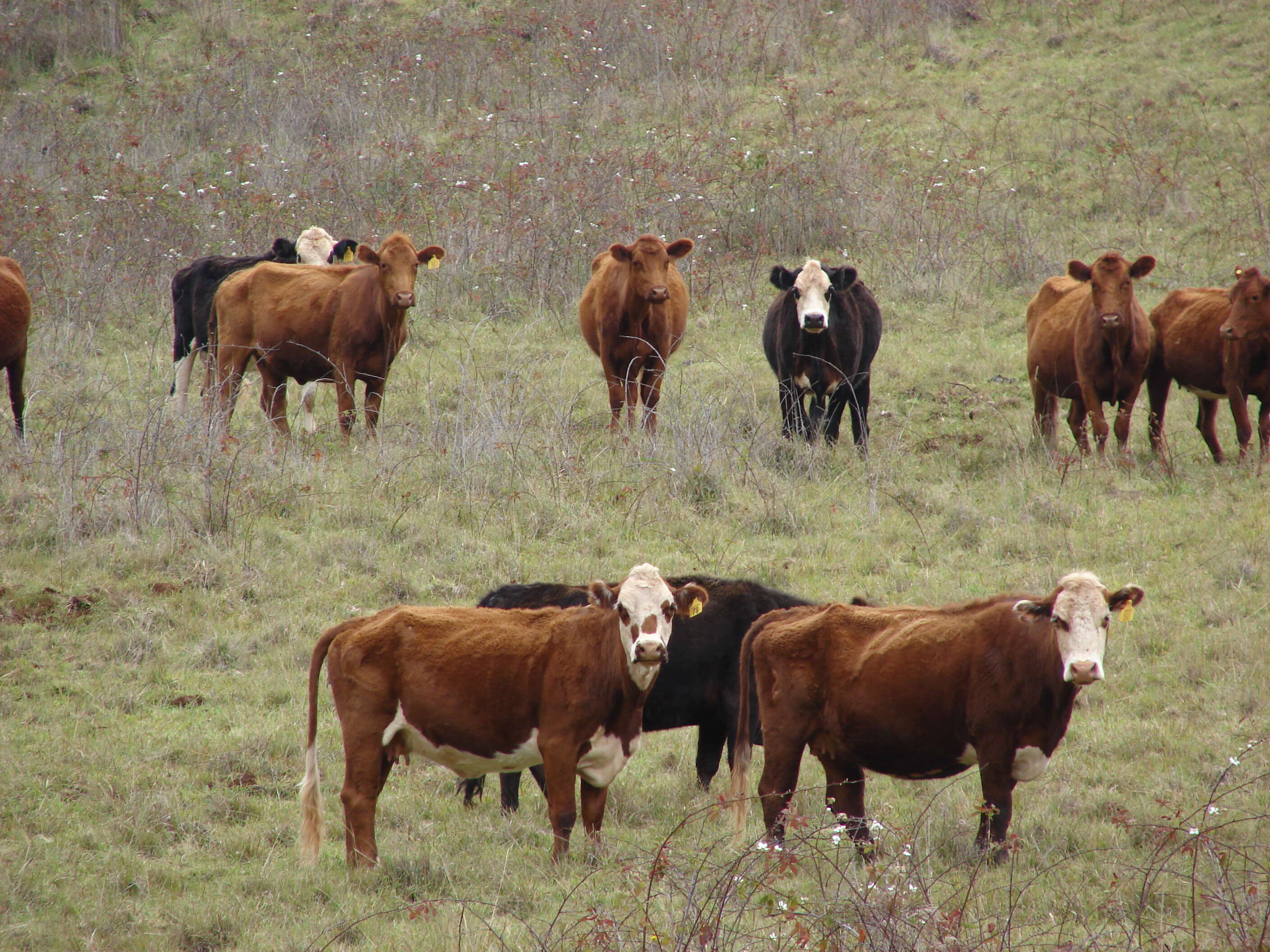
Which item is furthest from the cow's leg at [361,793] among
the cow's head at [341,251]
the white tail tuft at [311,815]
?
the cow's head at [341,251]

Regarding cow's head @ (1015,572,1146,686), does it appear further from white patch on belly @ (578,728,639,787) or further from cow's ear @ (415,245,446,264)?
cow's ear @ (415,245,446,264)

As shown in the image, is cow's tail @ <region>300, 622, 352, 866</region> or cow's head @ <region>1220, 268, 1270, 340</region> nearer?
cow's tail @ <region>300, 622, 352, 866</region>

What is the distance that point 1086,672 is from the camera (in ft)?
17.4

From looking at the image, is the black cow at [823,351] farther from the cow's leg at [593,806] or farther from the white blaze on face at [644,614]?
the cow's leg at [593,806]

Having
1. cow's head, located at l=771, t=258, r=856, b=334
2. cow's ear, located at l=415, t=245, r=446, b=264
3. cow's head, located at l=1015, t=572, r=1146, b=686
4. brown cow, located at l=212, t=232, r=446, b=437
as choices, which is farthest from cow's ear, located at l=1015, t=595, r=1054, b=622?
cow's ear, located at l=415, t=245, r=446, b=264

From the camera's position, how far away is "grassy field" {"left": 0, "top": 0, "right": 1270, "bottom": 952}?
5.62 meters

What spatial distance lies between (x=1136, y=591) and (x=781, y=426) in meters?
7.19

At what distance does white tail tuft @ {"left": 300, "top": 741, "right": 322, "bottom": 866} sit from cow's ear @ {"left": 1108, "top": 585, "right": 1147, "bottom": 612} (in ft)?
12.1

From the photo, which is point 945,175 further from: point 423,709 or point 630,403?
point 423,709

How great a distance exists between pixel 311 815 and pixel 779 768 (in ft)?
7.32

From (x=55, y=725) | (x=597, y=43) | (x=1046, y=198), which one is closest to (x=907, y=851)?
(x=55, y=725)

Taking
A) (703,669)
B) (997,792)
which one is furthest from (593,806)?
(997,792)

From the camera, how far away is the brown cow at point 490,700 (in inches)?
236

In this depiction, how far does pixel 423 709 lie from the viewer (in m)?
6.05
